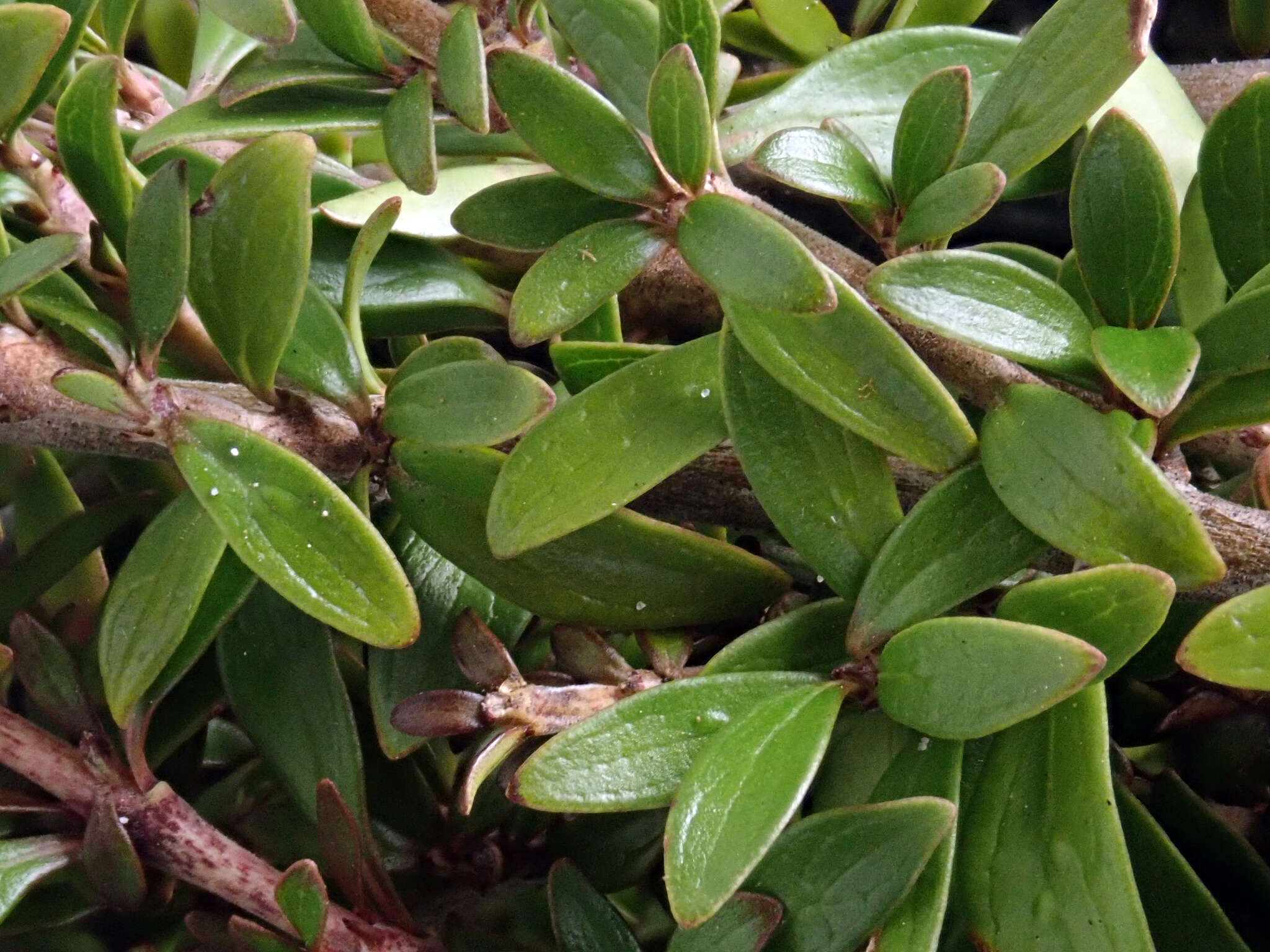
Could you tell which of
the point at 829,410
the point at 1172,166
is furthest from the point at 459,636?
the point at 1172,166

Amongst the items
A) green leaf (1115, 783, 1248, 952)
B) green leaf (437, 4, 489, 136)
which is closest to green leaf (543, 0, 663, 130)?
green leaf (437, 4, 489, 136)

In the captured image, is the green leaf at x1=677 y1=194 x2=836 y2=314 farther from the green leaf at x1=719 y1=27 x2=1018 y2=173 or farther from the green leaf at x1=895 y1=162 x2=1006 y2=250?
the green leaf at x1=719 y1=27 x2=1018 y2=173

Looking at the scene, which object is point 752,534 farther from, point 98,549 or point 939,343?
point 98,549

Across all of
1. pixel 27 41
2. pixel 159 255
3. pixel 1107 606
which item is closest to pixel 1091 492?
pixel 1107 606

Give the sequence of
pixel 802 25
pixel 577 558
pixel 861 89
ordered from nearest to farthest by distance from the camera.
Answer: pixel 577 558
pixel 861 89
pixel 802 25

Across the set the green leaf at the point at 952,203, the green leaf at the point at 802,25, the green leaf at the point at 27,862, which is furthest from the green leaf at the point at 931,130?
the green leaf at the point at 27,862

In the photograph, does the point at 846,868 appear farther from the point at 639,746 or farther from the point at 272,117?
the point at 272,117
